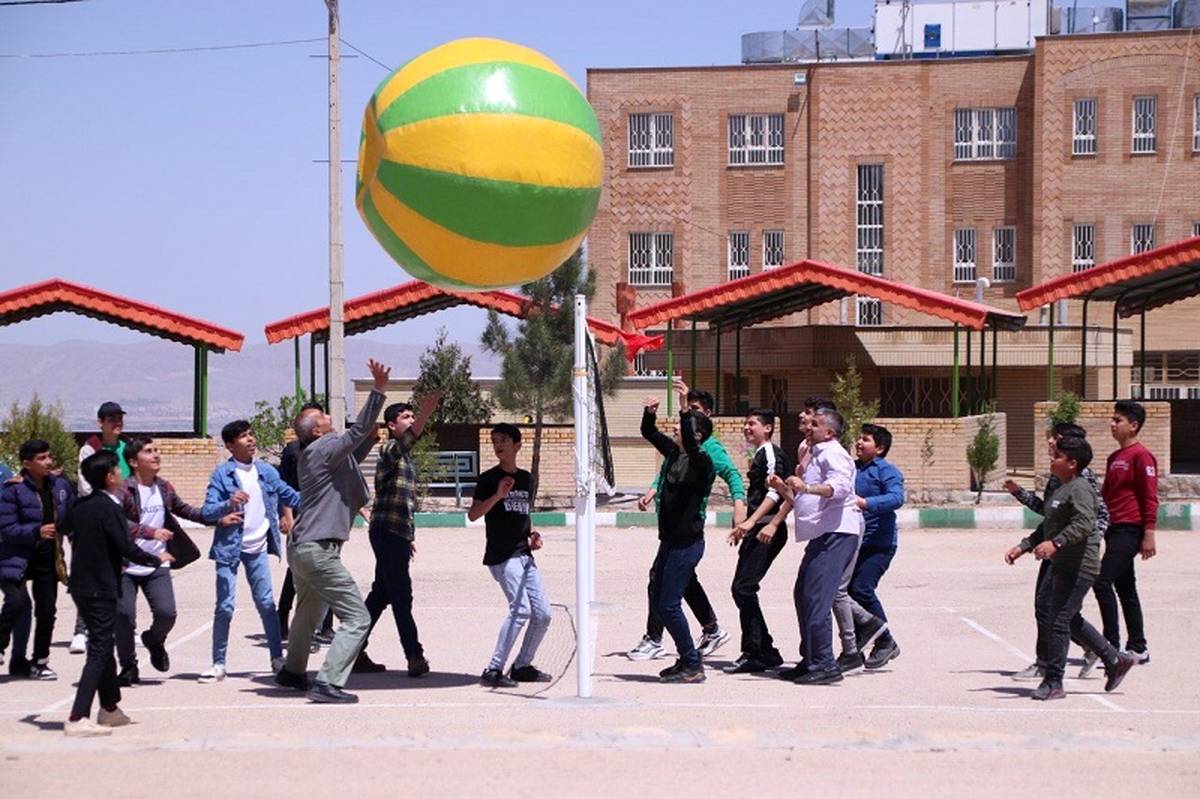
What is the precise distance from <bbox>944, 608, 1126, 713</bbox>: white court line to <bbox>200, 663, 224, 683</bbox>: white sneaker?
5.52 m

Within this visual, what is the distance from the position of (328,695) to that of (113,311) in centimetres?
1957

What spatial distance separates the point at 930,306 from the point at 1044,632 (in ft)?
63.0

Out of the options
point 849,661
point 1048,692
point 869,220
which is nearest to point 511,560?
point 849,661

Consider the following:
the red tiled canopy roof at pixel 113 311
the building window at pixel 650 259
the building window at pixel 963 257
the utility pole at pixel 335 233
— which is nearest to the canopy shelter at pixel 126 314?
the red tiled canopy roof at pixel 113 311

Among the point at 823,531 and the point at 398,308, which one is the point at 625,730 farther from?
the point at 398,308

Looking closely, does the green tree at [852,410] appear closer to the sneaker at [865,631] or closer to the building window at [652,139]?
the sneaker at [865,631]

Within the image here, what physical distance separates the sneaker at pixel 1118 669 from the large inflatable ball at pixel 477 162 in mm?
4324

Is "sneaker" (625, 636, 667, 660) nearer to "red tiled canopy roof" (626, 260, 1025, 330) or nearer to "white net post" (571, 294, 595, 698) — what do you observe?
"white net post" (571, 294, 595, 698)

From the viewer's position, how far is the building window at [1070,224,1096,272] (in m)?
50.1

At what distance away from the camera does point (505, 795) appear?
25.4ft

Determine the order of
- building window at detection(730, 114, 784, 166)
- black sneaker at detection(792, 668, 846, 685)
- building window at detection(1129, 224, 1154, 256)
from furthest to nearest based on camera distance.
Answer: building window at detection(730, 114, 784, 166) → building window at detection(1129, 224, 1154, 256) → black sneaker at detection(792, 668, 846, 685)

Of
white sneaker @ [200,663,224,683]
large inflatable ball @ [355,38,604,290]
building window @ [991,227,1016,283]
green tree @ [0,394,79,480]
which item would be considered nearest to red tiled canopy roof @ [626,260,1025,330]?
green tree @ [0,394,79,480]

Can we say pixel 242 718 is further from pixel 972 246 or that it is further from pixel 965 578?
pixel 972 246

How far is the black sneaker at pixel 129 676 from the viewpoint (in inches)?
424
